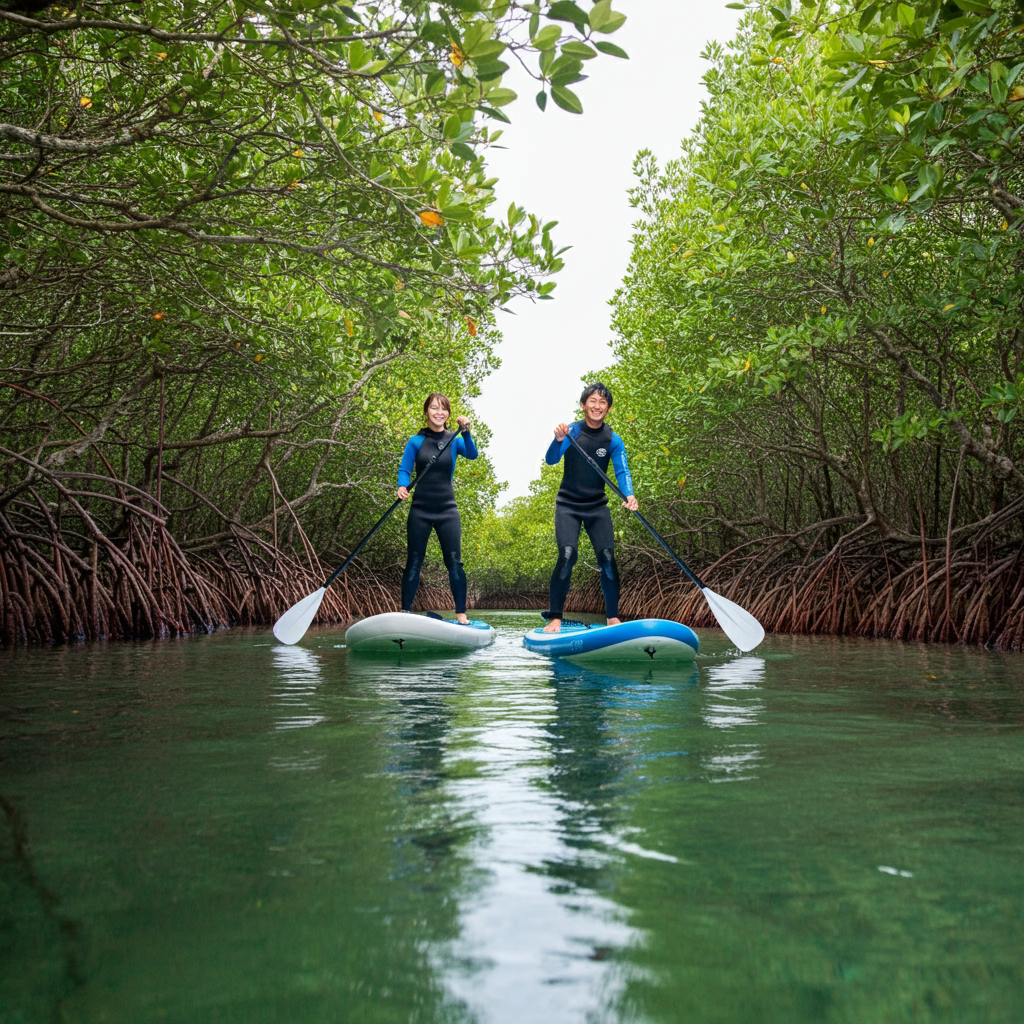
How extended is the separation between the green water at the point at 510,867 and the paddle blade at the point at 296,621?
10.8 feet

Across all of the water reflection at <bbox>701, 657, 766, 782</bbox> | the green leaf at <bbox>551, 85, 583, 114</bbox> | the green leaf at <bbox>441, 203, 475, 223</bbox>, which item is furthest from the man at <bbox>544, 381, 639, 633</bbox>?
the green leaf at <bbox>551, 85, 583, 114</bbox>

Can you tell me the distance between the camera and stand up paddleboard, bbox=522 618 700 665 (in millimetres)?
5328

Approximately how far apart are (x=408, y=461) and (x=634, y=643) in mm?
2106

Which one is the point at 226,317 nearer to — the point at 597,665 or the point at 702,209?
the point at 597,665

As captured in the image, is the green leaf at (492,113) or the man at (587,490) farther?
the man at (587,490)

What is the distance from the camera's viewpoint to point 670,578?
16766 millimetres

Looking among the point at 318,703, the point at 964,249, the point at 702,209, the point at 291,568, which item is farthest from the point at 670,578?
the point at 318,703

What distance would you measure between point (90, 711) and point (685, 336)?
24.2 ft

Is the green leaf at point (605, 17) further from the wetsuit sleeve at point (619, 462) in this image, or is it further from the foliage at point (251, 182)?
the wetsuit sleeve at point (619, 462)

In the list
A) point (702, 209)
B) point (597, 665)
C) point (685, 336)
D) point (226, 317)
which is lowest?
point (597, 665)

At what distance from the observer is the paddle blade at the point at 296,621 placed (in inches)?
263

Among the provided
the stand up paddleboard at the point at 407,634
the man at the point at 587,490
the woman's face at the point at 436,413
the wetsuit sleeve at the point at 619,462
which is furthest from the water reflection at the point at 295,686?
the wetsuit sleeve at the point at 619,462

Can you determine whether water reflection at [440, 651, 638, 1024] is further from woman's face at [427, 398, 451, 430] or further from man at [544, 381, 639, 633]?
woman's face at [427, 398, 451, 430]

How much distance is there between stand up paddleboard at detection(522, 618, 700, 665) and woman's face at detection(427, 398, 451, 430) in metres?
1.80
